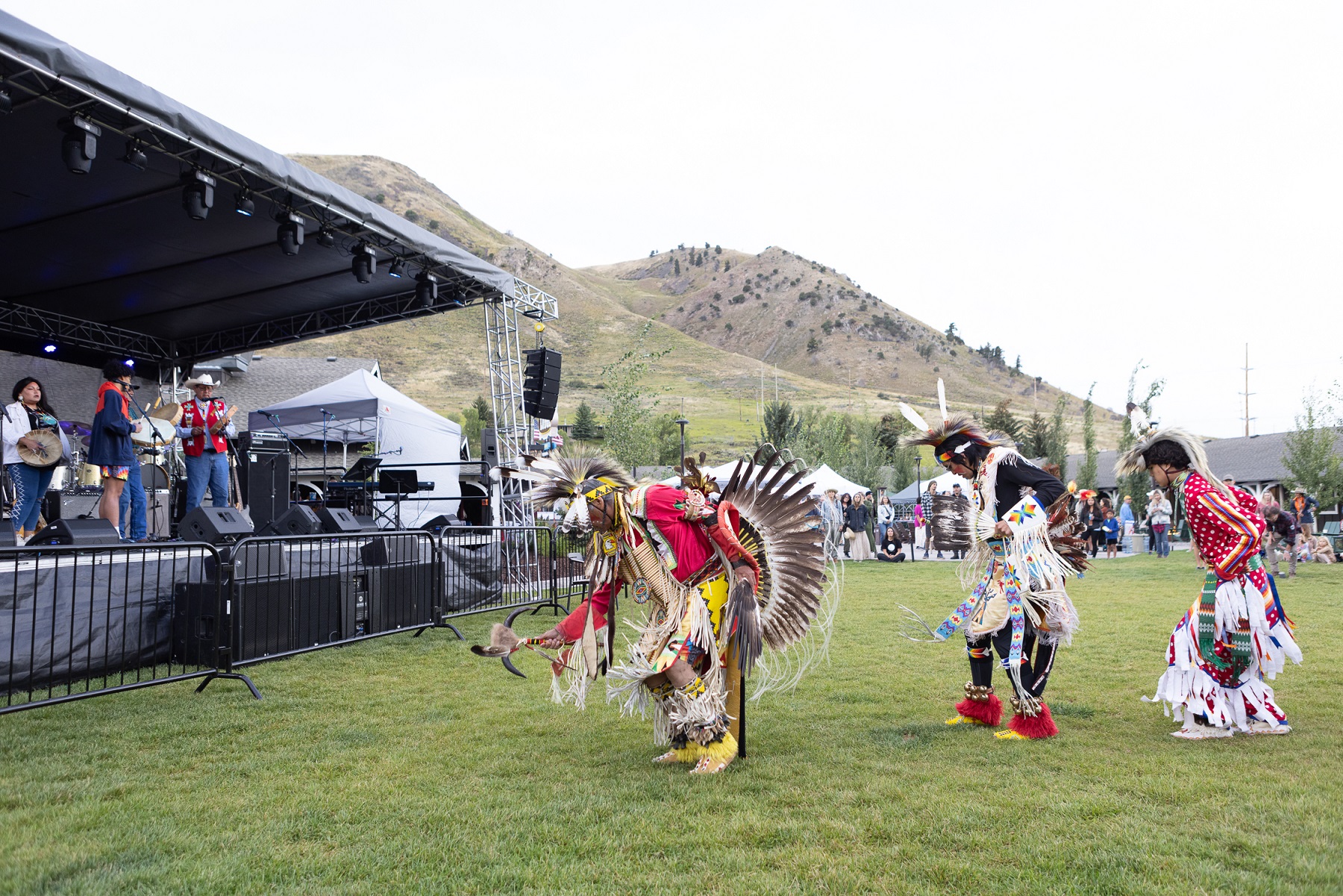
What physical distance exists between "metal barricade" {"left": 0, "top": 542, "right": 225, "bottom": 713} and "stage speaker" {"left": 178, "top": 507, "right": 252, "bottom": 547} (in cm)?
54

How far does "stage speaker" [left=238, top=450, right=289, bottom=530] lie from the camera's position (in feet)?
35.2

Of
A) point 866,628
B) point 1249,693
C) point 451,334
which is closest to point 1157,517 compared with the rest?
point 866,628

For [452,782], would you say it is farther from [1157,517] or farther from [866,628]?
[1157,517]

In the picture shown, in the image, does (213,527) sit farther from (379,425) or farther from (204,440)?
(379,425)

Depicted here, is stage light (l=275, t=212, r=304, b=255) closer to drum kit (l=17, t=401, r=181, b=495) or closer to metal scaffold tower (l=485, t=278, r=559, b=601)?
drum kit (l=17, t=401, r=181, b=495)

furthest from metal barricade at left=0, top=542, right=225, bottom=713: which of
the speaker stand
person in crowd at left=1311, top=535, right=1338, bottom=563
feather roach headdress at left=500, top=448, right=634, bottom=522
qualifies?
person in crowd at left=1311, top=535, right=1338, bottom=563

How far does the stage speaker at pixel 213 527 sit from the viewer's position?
7520 mm

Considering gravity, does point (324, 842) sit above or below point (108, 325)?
below

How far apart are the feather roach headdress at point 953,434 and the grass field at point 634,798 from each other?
1641 mm

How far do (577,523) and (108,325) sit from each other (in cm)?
1320

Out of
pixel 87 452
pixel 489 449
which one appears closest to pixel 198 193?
pixel 87 452

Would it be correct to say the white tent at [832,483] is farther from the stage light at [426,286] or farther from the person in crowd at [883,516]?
the stage light at [426,286]

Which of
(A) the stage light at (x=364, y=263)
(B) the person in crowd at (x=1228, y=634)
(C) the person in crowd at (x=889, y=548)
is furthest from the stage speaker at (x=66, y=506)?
(C) the person in crowd at (x=889, y=548)

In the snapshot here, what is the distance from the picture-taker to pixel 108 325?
13594 mm
